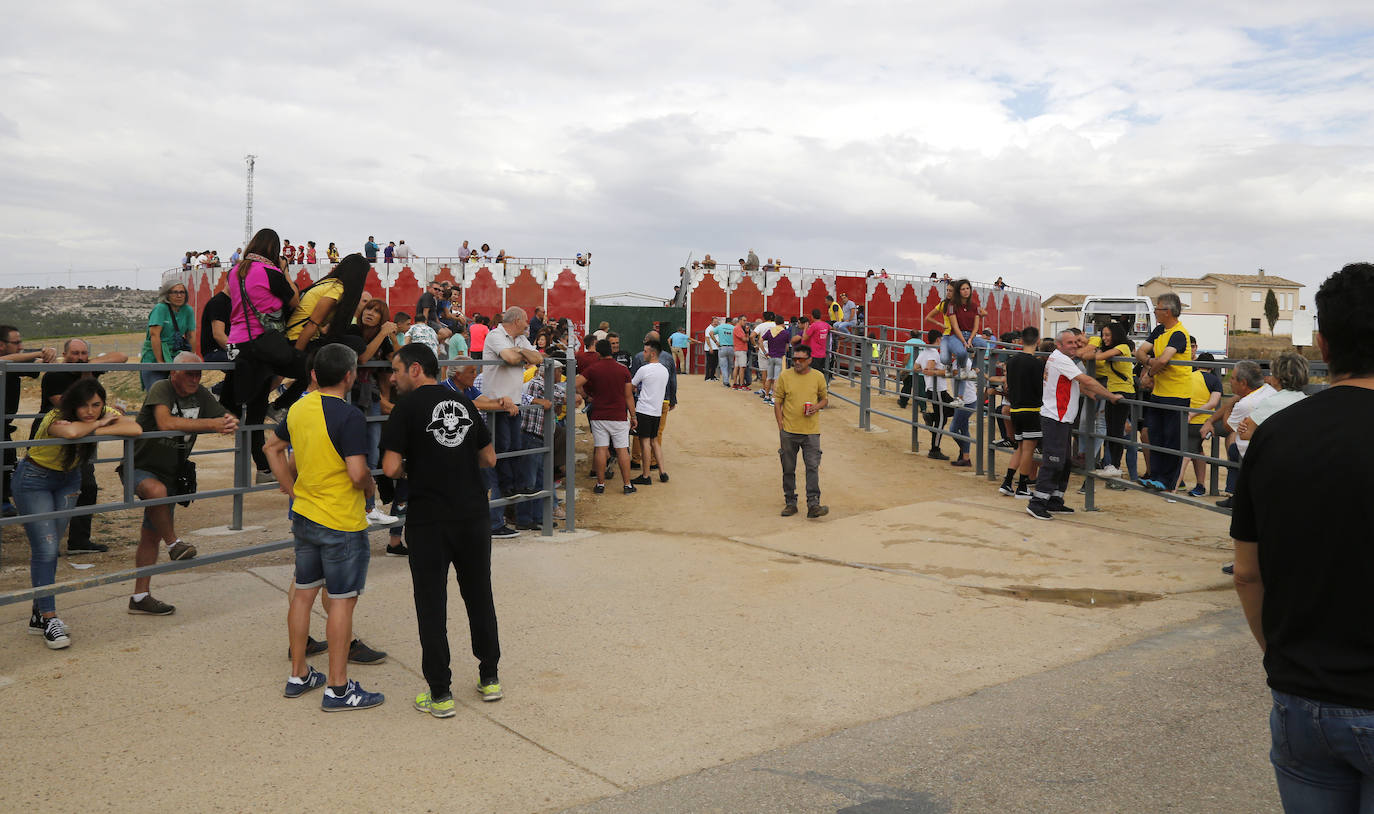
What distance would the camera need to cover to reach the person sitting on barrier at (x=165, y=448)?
620 centimetres

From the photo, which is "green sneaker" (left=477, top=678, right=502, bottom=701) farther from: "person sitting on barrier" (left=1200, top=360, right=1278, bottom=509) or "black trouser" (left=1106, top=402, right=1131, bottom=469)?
"black trouser" (left=1106, top=402, right=1131, bottom=469)

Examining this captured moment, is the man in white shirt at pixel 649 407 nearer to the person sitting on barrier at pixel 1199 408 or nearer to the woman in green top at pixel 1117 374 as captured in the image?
the woman in green top at pixel 1117 374

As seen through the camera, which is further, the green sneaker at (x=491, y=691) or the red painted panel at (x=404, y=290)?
the red painted panel at (x=404, y=290)

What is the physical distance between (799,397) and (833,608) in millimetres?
3804

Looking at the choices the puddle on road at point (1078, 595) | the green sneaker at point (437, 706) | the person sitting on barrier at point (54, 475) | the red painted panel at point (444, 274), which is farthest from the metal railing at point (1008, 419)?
the red painted panel at point (444, 274)

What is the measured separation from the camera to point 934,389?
14.1 m

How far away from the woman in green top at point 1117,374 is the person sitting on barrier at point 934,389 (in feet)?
7.76

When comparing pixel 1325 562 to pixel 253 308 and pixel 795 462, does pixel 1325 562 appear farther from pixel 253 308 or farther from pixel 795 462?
pixel 795 462

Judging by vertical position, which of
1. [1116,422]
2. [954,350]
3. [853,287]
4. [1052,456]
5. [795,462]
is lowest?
[795,462]

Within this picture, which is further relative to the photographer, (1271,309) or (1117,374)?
(1271,309)

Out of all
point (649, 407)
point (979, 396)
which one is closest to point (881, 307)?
point (979, 396)

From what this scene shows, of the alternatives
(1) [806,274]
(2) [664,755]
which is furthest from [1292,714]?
(1) [806,274]

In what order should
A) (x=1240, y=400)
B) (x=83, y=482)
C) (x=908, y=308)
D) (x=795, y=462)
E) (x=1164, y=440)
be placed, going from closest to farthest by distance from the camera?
1. (x=83, y=482)
2. (x=1240, y=400)
3. (x=1164, y=440)
4. (x=795, y=462)
5. (x=908, y=308)

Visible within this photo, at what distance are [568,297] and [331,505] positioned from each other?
2584cm
